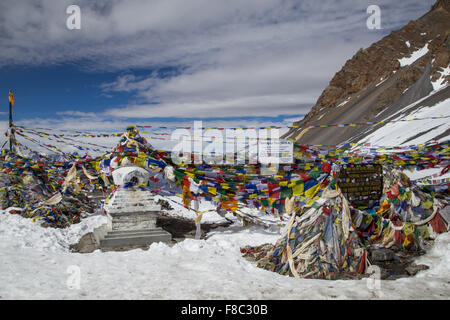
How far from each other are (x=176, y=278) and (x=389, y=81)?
308 feet

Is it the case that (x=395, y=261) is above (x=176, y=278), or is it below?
below

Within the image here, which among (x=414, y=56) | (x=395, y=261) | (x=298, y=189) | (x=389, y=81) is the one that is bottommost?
(x=395, y=261)

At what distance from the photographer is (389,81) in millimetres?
84938

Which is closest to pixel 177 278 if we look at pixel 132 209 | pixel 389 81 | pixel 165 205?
pixel 132 209

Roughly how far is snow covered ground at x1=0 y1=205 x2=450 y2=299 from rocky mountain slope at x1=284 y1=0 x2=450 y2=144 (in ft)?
115

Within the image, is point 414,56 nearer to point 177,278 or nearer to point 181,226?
point 181,226

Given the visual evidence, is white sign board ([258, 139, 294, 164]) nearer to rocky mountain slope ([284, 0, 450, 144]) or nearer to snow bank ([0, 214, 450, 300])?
snow bank ([0, 214, 450, 300])

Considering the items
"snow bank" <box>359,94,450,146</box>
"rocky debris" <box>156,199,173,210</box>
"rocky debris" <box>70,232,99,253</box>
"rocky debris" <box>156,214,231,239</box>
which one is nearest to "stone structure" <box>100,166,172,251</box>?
"rocky debris" <box>70,232,99,253</box>

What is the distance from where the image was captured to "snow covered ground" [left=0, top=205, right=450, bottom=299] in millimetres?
4434

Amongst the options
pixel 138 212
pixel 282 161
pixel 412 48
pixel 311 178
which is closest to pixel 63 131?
pixel 138 212

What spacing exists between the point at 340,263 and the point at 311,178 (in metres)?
2.04

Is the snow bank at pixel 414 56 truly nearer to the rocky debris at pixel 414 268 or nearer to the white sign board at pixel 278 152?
the white sign board at pixel 278 152

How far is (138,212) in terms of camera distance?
866cm

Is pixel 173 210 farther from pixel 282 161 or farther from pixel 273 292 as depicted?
pixel 273 292
